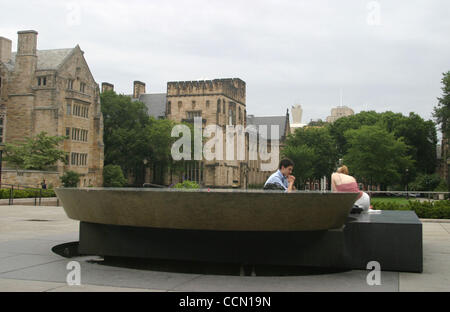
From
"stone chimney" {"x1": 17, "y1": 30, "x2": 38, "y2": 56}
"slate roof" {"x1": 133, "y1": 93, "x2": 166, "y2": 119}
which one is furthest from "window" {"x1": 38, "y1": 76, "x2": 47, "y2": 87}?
"slate roof" {"x1": 133, "y1": 93, "x2": 166, "y2": 119}

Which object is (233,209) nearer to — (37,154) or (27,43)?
(37,154)

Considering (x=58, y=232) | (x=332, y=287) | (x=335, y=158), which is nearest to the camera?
(x=332, y=287)

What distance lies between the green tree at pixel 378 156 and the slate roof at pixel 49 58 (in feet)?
130

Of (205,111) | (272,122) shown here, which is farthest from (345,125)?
(272,122)

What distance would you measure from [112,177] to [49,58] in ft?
52.6

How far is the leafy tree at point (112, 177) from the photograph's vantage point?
59.9 metres

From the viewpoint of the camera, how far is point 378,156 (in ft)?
214

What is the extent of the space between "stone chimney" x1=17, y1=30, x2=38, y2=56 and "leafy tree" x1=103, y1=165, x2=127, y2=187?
16800 millimetres

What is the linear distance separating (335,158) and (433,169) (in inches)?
598

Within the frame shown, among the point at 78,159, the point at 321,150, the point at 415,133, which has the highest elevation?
the point at 415,133

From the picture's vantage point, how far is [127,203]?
7.34 metres

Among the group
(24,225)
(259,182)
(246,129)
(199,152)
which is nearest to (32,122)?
(199,152)

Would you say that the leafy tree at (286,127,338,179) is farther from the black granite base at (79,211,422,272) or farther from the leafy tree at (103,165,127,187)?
the black granite base at (79,211,422,272)
